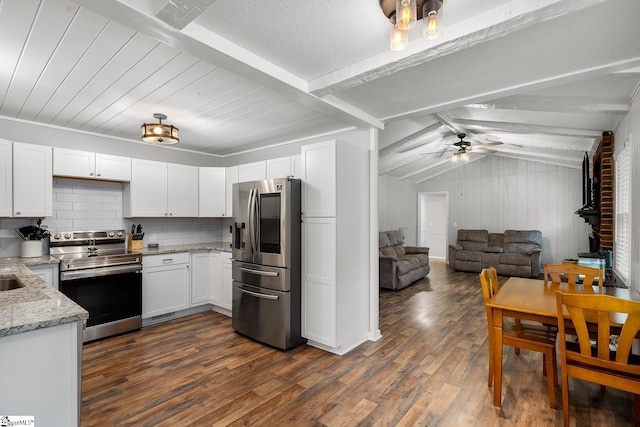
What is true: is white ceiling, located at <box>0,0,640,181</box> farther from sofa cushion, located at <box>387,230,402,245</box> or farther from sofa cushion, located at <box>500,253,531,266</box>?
sofa cushion, located at <box>500,253,531,266</box>

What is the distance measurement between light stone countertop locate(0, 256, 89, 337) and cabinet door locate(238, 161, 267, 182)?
2515 mm

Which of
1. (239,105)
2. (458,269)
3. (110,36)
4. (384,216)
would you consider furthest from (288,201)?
(458,269)

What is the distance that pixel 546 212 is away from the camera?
7.64m

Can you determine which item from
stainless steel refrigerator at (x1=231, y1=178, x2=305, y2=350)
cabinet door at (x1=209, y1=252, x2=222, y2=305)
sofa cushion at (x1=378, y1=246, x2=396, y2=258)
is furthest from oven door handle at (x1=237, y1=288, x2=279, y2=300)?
sofa cushion at (x1=378, y1=246, x2=396, y2=258)

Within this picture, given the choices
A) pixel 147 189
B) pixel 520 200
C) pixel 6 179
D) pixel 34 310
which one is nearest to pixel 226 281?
pixel 147 189

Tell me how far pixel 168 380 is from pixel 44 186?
2512mm

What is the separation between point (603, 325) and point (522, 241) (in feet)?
21.2

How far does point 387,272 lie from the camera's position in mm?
5789

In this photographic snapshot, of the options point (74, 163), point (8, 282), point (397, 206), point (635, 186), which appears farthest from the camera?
point (397, 206)

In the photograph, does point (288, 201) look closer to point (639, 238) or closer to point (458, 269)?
point (639, 238)

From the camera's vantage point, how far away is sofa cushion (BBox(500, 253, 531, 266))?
6934mm

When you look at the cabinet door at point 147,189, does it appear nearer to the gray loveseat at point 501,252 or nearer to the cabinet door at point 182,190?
the cabinet door at point 182,190

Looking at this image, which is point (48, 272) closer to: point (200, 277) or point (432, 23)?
point (200, 277)

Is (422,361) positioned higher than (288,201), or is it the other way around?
(288,201)
